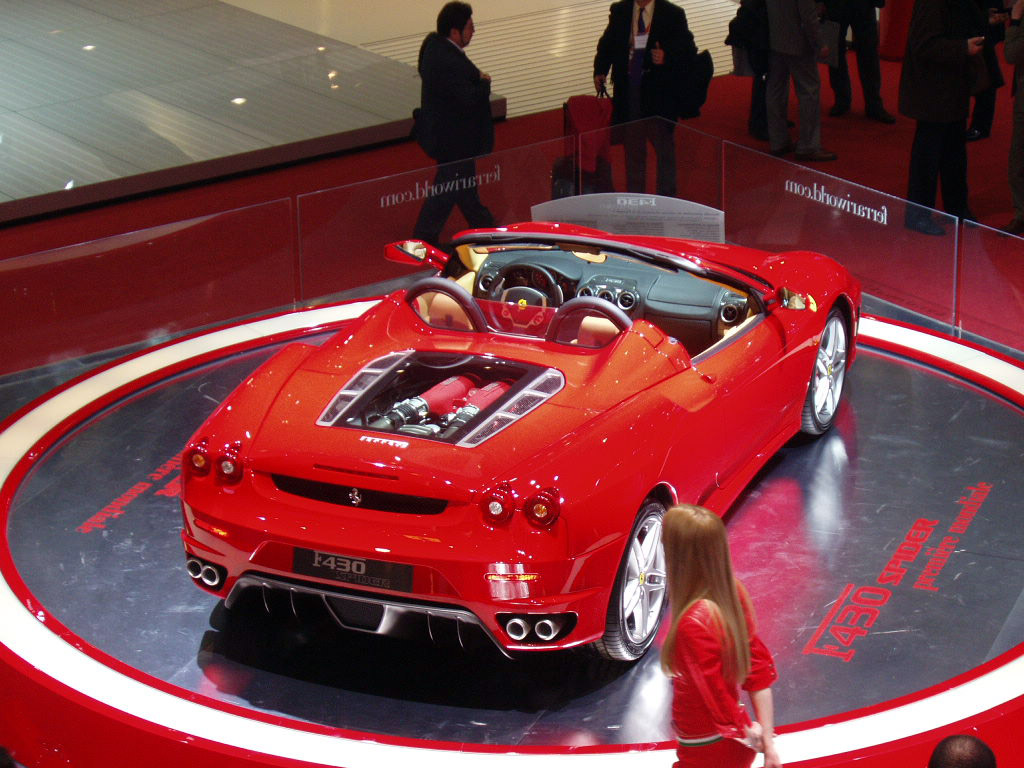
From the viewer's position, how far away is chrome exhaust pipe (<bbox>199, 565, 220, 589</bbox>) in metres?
5.05

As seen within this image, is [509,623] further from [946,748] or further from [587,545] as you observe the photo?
[946,748]

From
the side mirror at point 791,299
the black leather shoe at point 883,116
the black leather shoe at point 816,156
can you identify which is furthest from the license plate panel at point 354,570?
the black leather shoe at point 883,116

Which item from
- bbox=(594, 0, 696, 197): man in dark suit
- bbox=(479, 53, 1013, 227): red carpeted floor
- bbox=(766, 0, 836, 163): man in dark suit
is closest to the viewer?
bbox=(594, 0, 696, 197): man in dark suit

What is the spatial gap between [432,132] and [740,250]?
11.2ft

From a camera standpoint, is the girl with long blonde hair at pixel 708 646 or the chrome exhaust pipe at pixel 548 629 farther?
the chrome exhaust pipe at pixel 548 629

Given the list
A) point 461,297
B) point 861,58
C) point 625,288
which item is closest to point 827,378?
point 625,288

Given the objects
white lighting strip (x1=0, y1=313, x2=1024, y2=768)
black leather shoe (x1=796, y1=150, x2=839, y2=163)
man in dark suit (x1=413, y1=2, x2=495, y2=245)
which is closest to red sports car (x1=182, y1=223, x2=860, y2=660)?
white lighting strip (x1=0, y1=313, x2=1024, y2=768)

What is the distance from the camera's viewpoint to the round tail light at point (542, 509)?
4.69m

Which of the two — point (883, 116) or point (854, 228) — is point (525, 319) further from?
point (883, 116)

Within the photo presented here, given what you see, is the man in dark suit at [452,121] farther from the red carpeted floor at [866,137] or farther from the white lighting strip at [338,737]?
the white lighting strip at [338,737]

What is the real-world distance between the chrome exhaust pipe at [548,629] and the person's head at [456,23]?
5735 mm

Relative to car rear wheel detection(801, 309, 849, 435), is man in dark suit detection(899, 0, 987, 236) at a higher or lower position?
higher

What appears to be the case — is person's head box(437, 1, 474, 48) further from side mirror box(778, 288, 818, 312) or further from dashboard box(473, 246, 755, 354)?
side mirror box(778, 288, 818, 312)

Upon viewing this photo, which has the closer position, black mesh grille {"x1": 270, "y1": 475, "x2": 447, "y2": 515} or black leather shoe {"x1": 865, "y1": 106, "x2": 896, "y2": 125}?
black mesh grille {"x1": 270, "y1": 475, "x2": 447, "y2": 515}
